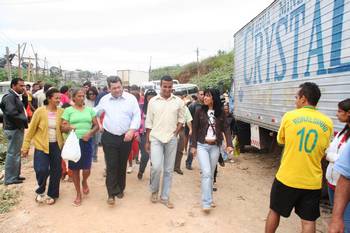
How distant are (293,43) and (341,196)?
3.80 metres

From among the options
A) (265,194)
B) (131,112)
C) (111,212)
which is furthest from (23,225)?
(265,194)

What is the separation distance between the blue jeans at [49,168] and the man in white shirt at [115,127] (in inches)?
29.0

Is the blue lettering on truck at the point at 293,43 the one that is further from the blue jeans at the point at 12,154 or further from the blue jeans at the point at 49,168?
the blue jeans at the point at 12,154

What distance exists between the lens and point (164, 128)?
15.8 ft

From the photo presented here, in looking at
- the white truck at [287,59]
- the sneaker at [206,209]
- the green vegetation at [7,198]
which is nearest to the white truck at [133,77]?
the white truck at [287,59]

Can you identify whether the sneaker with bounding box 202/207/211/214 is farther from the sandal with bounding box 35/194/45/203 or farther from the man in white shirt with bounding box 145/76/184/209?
the sandal with bounding box 35/194/45/203

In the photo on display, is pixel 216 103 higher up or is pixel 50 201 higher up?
pixel 216 103

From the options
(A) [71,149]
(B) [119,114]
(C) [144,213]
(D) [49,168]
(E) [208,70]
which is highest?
(E) [208,70]

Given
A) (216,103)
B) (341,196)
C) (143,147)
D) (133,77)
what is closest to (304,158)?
(341,196)

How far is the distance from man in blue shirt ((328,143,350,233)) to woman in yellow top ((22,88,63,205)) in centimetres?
388

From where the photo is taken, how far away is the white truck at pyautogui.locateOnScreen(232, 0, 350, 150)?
4.09 metres

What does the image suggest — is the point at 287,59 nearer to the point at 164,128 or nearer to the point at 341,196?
the point at 164,128

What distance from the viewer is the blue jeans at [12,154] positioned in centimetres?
585

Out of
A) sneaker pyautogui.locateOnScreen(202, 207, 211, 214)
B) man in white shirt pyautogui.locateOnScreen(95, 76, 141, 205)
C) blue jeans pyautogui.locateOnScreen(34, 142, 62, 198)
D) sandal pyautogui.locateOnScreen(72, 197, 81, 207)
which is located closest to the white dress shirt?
man in white shirt pyautogui.locateOnScreen(95, 76, 141, 205)
